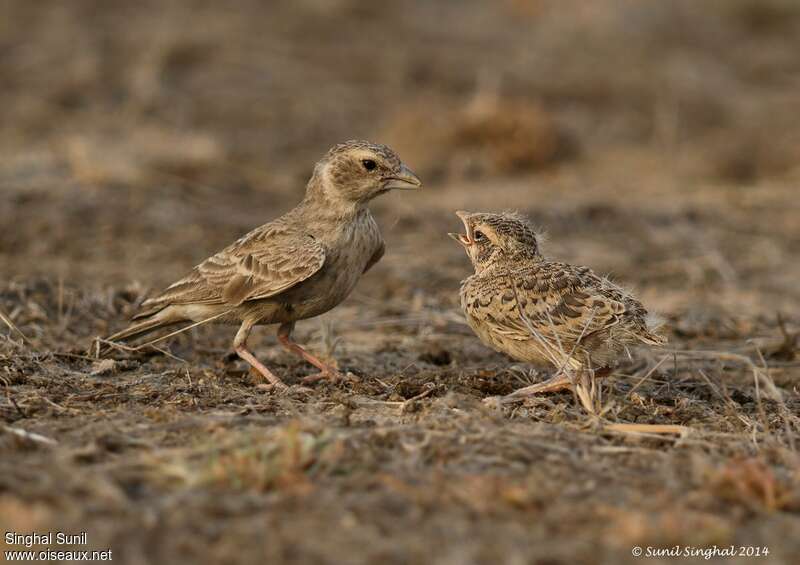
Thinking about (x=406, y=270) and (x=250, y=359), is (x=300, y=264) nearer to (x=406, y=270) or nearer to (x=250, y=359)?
(x=250, y=359)

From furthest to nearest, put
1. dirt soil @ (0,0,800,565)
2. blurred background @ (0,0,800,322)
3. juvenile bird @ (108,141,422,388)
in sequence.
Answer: blurred background @ (0,0,800,322) < juvenile bird @ (108,141,422,388) < dirt soil @ (0,0,800,565)

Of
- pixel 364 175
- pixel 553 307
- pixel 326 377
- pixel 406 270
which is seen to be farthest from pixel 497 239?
pixel 406 270

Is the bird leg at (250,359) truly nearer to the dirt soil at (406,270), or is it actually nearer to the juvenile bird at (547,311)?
the dirt soil at (406,270)

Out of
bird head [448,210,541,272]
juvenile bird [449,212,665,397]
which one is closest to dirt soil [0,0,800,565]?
juvenile bird [449,212,665,397]

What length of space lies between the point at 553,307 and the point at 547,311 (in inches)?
1.5

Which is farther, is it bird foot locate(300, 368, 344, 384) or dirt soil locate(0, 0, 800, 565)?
bird foot locate(300, 368, 344, 384)

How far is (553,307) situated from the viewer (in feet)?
18.4

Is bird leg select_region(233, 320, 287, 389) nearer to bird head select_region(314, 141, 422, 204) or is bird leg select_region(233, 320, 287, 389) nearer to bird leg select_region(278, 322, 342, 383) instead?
bird leg select_region(278, 322, 342, 383)

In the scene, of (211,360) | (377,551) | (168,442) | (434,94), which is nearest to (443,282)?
(211,360)

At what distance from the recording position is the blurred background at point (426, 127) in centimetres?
1069

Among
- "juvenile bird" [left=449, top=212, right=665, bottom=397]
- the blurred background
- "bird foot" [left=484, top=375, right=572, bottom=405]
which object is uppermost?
the blurred background

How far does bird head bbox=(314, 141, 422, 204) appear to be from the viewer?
21.7 ft

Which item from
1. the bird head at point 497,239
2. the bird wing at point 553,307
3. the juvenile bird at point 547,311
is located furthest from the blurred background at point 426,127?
the bird wing at point 553,307

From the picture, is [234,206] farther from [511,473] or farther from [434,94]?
[511,473]
